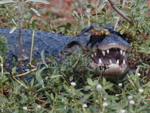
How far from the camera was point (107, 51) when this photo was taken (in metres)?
2.00

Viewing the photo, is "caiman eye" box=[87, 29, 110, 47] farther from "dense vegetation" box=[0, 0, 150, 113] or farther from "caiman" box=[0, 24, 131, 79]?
"dense vegetation" box=[0, 0, 150, 113]

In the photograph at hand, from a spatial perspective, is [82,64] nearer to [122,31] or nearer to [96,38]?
[96,38]

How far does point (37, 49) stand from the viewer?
3277mm

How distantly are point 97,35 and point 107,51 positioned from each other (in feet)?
0.61

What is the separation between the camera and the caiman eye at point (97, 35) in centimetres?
203

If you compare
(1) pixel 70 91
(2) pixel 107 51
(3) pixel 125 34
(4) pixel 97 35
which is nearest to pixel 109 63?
(2) pixel 107 51

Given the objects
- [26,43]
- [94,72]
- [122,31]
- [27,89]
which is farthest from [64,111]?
[26,43]

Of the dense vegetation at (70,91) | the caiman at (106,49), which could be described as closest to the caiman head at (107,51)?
the caiman at (106,49)

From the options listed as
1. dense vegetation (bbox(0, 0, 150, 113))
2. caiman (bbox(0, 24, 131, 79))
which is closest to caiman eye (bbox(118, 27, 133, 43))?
caiman (bbox(0, 24, 131, 79))

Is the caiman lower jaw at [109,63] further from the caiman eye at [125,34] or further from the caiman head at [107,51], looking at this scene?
the caiman eye at [125,34]

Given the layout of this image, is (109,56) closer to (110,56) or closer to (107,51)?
(110,56)

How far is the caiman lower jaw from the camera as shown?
1.94 metres

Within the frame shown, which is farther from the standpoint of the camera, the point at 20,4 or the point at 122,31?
the point at 122,31

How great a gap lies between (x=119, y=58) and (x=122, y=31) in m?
0.28
